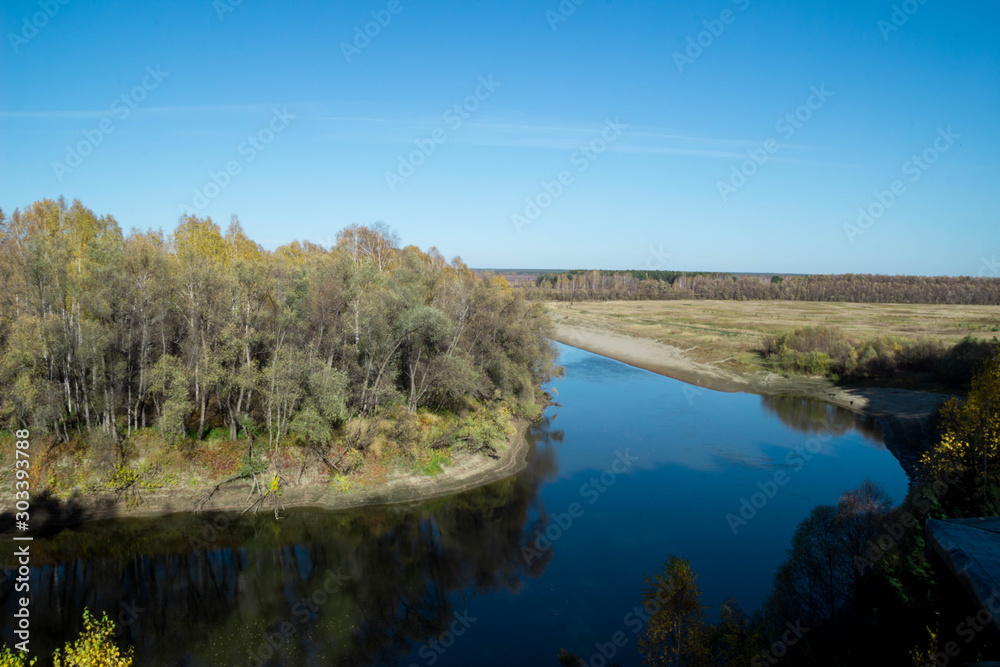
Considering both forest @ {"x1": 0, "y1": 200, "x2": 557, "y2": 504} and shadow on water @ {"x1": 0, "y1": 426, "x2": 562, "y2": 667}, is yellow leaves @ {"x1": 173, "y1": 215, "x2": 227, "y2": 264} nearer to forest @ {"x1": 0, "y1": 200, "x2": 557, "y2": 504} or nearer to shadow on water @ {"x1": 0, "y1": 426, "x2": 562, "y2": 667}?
forest @ {"x1": 0, "y1": 200, "x2": 557, "y2": 504}

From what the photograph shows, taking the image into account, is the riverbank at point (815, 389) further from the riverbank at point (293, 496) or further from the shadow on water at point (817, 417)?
the riverbank at point (293, 496)

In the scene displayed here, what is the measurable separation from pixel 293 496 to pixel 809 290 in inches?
6369

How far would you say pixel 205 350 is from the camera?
27078 millimetres

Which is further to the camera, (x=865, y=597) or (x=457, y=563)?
(x=457, y=563)

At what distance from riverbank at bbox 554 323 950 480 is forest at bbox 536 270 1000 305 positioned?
6138 cm

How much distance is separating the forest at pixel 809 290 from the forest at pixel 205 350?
106576mm

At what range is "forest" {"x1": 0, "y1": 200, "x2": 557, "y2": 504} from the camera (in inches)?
997

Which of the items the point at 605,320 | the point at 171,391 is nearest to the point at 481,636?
the point at 171,391

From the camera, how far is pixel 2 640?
17719 mm

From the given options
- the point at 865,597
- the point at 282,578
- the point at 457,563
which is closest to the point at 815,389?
the point at 865,597

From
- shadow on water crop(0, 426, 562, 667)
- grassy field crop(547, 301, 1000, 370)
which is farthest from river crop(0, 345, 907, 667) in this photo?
grassy field crop(547, 301, 1000, 370)

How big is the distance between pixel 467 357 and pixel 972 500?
2518 cm

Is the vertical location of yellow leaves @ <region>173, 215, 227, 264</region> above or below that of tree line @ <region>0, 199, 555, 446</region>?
above

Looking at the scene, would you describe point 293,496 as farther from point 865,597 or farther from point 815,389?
point 815,389
